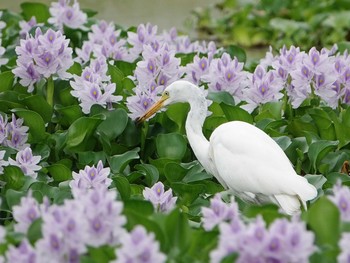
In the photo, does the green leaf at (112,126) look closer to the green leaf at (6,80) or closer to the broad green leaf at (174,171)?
the broad green leaf at (174,171)

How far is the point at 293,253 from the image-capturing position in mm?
2957

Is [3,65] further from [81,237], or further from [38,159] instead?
[81,237]

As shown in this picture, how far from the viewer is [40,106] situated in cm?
536

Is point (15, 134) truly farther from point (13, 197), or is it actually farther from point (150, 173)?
point (13, 197)

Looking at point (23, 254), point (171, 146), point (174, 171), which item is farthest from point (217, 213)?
point (171, 146)

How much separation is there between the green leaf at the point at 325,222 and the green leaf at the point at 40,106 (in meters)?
2.29

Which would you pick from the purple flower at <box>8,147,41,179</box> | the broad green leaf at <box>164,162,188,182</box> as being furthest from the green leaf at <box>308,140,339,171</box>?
the purple flower at <box>8,147,41,179</box>

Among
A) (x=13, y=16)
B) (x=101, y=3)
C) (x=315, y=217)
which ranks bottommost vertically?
(x=101, y=3)

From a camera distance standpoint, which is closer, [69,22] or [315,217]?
[315,217]

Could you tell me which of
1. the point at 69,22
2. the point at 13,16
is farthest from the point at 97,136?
the point at 13,16

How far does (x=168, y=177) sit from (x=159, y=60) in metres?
0.88

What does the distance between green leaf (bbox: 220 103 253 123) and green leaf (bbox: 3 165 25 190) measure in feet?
3.66

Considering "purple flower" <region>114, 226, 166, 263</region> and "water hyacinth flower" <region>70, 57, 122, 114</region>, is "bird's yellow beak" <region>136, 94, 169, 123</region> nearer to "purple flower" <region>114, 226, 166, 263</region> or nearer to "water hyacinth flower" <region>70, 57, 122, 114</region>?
"water hyacinth flower" <region>70, 57, 122, 114</region>

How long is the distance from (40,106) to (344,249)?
2.69 m
